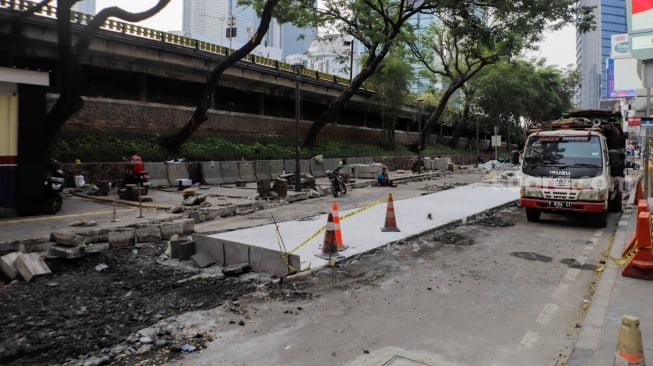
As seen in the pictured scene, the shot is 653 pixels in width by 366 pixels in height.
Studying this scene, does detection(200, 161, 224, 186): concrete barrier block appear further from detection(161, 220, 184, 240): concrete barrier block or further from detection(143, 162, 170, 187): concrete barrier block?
detection(161, 220, 184, 240): concrete barrier block

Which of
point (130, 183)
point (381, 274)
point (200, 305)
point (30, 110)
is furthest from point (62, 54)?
point (381, 274)

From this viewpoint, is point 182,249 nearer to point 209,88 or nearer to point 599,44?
point 209,88

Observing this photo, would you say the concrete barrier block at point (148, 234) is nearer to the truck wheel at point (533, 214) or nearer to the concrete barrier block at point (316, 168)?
the truck wheel at point (533, 214)

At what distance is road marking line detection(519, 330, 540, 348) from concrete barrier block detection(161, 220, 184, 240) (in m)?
7.02

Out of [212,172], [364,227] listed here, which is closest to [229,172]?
[212,172]

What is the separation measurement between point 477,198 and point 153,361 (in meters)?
13.8

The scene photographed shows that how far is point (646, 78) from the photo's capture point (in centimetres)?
776

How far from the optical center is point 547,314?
5035 millimetres

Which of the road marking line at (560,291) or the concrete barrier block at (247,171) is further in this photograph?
the concrete barrier block at (247,171)

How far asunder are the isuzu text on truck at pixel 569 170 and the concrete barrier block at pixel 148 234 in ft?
28.6

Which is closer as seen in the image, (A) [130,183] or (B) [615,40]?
(A) [130,183]

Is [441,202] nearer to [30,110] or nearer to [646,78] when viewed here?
[646,78]

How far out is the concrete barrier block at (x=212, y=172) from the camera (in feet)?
65.9

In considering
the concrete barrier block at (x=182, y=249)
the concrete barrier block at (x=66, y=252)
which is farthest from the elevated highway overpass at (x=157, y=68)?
the concrete barrier block at (x=182, y=249)
